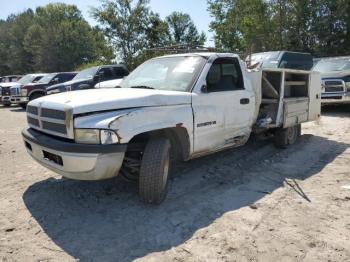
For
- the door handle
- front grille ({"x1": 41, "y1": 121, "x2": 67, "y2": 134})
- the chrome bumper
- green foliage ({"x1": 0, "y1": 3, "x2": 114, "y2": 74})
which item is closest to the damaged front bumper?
front grille ({"x1": 41, "y1": 121, "x2": 67, "y2": 134})

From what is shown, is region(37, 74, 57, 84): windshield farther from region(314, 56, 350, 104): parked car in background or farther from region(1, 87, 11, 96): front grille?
region(314, 56, 350, 104): parked car in background

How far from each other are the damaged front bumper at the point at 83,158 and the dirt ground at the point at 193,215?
20.3 inches

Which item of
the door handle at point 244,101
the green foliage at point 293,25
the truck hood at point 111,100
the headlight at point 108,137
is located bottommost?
the headlight at point 108,137

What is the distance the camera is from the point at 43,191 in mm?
5086

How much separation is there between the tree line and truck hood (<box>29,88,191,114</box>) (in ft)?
13.3

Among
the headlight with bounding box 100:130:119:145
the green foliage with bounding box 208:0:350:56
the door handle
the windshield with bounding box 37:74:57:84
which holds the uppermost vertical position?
the green foliage with bounding box 208:0:350:56

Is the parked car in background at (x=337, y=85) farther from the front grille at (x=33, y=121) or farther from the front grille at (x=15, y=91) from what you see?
the front grille at (x=15, y=91)

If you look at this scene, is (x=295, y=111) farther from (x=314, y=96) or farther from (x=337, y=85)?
(x=337, y=85)

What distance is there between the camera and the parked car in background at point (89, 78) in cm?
1504

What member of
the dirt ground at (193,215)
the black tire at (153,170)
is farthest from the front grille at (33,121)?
the black tire at (153,170)

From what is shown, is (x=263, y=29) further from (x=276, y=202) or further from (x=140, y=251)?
(x=140, y=251)

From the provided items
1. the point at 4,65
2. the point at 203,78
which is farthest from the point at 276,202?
the point at 4,65

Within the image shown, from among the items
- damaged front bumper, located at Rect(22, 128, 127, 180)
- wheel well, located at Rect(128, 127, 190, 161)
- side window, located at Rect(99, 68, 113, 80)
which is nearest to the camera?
damaged front bumper, located at Rect(22, 128, 127, 180)

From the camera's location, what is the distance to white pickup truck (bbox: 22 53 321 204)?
4.06 metres
